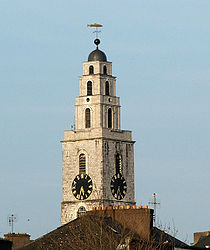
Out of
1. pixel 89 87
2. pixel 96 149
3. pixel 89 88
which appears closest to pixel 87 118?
pixel 89 88

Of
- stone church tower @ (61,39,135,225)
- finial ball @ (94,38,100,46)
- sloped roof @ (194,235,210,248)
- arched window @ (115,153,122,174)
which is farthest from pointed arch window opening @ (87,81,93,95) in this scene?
sloped roof @ (194,235,210,248)

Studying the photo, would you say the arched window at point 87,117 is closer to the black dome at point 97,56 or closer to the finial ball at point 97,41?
the black dome at point 97,56

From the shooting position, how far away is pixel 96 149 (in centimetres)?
16312

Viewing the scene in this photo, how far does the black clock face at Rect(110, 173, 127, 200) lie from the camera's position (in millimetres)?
163125

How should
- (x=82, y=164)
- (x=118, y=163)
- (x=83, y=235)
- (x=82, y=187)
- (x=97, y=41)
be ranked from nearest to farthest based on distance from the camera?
(x=83, y=235), (x=82, y=187), (x=82, y=164), (x=118, y=163), (x=97, y=41)

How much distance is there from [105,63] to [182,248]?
7869 cm

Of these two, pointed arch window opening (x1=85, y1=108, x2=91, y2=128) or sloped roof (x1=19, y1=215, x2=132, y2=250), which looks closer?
sloped roof (x1=19, y1=215, x2=132, y2=250)

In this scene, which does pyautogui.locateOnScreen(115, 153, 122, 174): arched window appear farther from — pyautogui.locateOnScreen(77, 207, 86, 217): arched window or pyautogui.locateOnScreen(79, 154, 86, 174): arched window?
pyautogui.locateOnScreen(77, 207, 86, 217): arched window

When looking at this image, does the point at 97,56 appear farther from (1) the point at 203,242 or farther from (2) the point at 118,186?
(1) the point at 203,242

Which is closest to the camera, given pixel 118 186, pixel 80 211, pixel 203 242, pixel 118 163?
pixel 203 242

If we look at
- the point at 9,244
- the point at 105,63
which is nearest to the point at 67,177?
the point at 105,63

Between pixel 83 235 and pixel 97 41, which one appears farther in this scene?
pixel 97 41

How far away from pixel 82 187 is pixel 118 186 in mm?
3603

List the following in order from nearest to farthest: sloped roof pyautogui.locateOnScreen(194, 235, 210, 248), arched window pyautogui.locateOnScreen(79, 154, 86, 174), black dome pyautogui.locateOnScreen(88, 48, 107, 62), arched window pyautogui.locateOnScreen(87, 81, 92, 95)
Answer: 1. sloped roof pyautogui.locateOnScreen(194, 235, 210, 248)
2. arched window pyautogui.locateOnScreen(79, 154, 86, 174)
3. arched window pyautogui.locateOnScreen(87, 81, 92, 95)
4. black dome pyautogui.locateOnScreen(88, 48, 107, 62)
